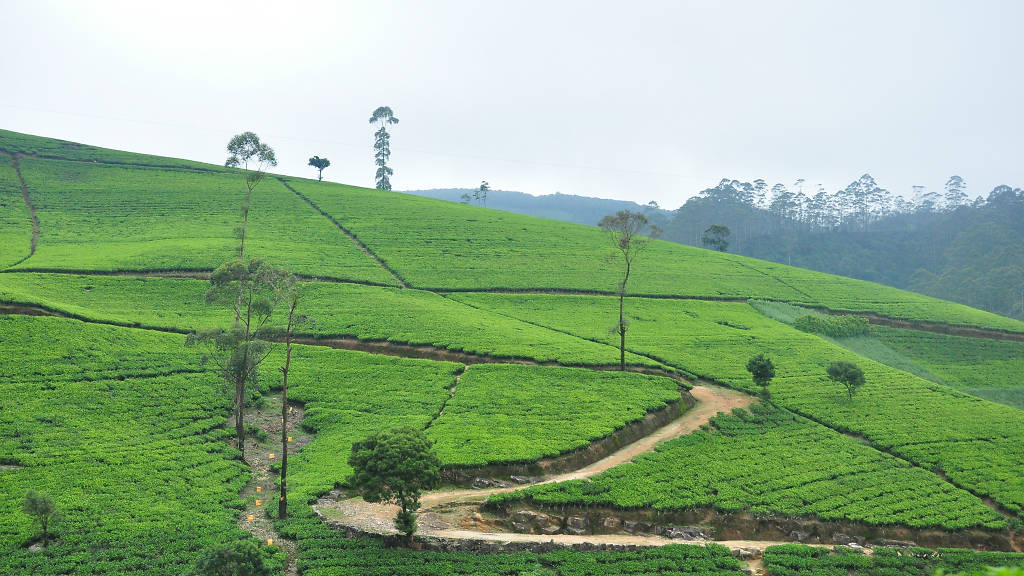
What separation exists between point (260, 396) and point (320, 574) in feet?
61.2

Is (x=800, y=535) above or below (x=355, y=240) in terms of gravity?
below

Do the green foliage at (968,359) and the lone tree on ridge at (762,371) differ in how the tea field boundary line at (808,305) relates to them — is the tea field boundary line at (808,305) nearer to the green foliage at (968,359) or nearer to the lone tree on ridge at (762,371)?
the green foliage at (968,359)

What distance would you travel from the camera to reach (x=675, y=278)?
252 feet

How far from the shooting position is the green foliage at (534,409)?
31422 mm

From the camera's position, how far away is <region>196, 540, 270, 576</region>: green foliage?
1892 centimetres

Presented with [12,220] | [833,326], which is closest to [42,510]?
[12,220]

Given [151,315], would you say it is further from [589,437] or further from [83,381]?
[589,437]

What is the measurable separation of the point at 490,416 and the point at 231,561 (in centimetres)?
1810

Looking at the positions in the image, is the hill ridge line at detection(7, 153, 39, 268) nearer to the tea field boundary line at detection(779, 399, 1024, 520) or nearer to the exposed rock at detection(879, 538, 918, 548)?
the tea field boundary line at detection(779, 399, 1024, 520)

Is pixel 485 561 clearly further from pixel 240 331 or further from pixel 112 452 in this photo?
pixel 112 452

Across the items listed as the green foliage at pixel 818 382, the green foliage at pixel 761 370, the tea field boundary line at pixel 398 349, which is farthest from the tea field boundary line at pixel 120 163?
the green foliage at pixel 761 370

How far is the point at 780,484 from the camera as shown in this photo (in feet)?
101

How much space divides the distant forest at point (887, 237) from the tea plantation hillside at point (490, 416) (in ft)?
211

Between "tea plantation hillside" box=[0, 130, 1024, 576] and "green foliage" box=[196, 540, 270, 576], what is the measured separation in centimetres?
271
